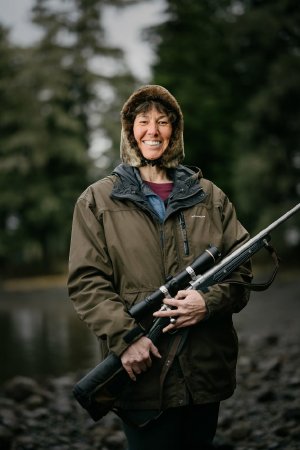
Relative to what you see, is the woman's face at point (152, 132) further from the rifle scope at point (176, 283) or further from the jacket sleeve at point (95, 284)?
the rifle scope at point (176, 283)

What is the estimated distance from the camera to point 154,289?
121 inches

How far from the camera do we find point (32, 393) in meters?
7.62

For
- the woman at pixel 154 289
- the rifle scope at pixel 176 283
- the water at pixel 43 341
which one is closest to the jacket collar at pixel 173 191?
the woman at pixel 154 289

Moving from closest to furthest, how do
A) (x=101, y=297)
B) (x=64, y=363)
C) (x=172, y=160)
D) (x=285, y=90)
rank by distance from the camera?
(x=101, y=297), (x=172, y=160), (x=64, y=363), (x=285, y=90)

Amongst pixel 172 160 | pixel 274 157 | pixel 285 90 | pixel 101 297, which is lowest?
pixel 101 297

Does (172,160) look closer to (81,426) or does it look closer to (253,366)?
(81,426)

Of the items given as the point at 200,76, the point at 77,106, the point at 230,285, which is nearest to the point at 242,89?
the point at 200,76

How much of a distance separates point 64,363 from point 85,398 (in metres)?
7.12

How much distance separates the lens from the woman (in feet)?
9.84

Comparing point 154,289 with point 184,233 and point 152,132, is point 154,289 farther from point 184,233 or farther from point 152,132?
point 152,132

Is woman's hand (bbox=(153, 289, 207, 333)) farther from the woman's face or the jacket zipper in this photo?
the woman's face

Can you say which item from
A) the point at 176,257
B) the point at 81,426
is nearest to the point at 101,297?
the point at 176,257

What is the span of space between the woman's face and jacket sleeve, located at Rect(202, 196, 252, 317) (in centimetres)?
45

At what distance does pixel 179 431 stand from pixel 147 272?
2.67 ft
